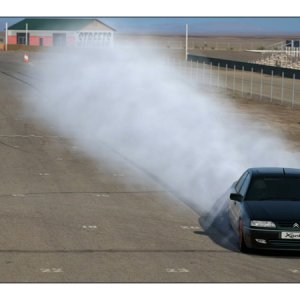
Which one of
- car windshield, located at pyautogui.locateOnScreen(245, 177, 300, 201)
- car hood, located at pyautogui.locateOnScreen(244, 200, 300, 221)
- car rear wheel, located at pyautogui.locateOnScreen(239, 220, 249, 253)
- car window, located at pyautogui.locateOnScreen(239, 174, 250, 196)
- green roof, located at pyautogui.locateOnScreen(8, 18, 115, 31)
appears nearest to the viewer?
car hood, located at pyautogui.locateOnScreen(244, 200, 300, 221)

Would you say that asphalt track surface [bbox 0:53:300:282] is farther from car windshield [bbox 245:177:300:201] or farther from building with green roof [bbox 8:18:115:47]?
building with green roof [bbox 8:18:115:47]

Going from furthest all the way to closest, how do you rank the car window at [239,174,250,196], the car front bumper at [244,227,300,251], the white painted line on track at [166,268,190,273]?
1. the car window at [239,174,250,196]
2. the car front bumper at [244,227,300,251]
3. the white painted line on track at [166,268,190,273]

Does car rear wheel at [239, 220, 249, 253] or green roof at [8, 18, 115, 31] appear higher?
green roof at [8, 18, 115, 31]

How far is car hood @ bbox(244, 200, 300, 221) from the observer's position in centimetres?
1294

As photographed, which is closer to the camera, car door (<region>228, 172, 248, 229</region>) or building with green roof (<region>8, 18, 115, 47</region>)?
car door (<region>228, 172, 248, 229</region>)

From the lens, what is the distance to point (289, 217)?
1291 cm

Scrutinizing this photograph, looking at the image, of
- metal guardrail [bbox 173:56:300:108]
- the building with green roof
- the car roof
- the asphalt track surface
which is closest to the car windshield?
the car roof

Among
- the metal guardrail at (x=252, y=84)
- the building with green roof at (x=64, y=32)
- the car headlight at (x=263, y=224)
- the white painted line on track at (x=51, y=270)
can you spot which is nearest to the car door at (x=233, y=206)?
the car headlight at (x=263, y=224)

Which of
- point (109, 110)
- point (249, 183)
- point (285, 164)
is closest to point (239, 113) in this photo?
point (109, 110)

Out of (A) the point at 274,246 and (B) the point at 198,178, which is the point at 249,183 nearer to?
(A) the point at 274,246

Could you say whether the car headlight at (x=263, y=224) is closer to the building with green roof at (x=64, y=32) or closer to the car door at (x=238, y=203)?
the car door at (x=238, y=203)

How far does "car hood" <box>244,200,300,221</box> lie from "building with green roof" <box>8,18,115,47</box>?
106m

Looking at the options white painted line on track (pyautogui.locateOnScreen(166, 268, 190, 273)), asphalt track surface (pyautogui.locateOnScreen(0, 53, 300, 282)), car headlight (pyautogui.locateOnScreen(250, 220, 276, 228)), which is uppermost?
car headlight (pyautogui.locateOnScreen(250, 220, 276, 228))

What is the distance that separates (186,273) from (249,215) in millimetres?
2124
